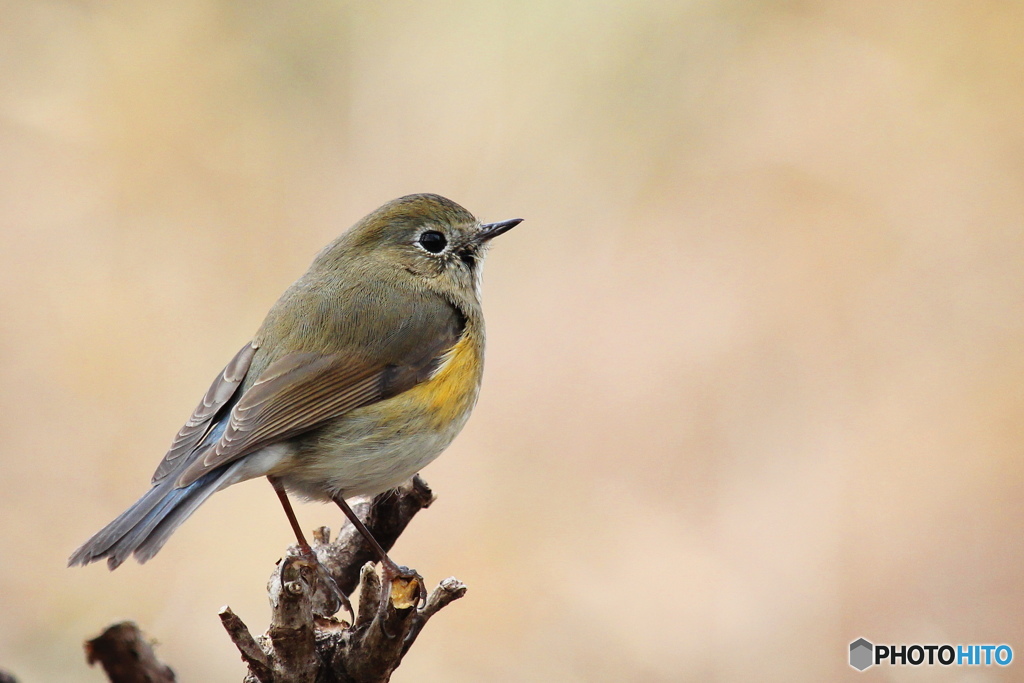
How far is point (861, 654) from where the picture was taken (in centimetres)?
462

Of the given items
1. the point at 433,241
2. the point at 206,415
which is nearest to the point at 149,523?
the point at 206,415

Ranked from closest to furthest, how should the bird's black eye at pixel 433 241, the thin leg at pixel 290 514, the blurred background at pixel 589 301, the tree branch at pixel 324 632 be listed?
the tree branch at pixel 324 632, the thin leg at pixel 290 514, the bird's black eye at pixel 433 241, the blurred background at pixel 589 301

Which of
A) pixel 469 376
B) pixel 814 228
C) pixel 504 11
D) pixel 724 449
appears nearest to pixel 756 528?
pixel 724 449

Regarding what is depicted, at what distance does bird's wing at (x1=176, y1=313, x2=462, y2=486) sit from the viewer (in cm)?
297

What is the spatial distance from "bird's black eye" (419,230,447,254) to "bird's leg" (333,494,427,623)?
105 centimetres

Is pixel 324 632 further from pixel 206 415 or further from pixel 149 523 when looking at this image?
pixel 206 415

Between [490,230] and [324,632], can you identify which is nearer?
[324,632]

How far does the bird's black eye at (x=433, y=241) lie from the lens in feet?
12.5

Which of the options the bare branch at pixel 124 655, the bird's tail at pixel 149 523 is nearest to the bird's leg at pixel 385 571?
the bird's tail at pixel 149 523

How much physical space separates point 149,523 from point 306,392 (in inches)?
24.7

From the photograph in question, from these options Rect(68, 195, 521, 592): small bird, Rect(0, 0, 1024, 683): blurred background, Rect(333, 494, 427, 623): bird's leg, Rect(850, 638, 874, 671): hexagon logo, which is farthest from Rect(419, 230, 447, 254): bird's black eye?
Rect(850, 638, 874, 671): hexagon logo

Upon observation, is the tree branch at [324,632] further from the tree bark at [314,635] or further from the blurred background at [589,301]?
the blurred background at [589,301]

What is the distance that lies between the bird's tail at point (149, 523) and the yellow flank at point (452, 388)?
2.12ft

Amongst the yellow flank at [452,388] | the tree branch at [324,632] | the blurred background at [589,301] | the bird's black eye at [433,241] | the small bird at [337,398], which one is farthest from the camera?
the blurred background at [589,301]
